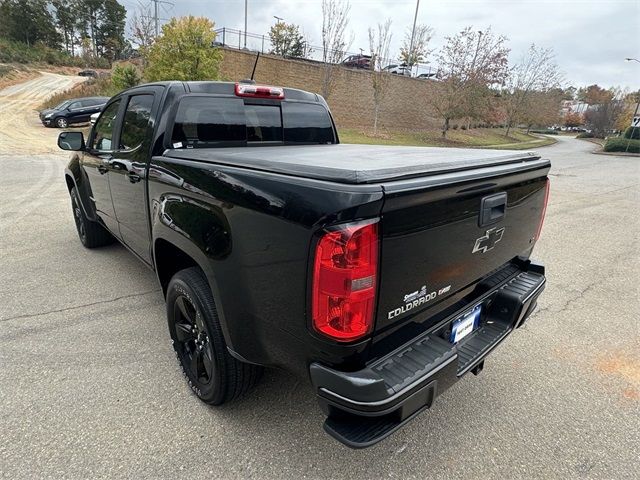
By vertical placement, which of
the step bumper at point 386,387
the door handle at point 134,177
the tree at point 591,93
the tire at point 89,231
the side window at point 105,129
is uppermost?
the tree at point 591,93

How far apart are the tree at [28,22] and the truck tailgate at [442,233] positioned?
81.7 metres

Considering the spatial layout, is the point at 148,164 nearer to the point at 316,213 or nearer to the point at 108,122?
the point at 108,122

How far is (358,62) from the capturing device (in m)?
32.2

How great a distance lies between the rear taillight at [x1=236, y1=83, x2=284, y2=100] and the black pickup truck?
0.38 m

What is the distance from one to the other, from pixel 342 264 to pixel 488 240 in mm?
984

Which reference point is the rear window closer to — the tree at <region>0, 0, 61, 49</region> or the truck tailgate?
the truck tailgate

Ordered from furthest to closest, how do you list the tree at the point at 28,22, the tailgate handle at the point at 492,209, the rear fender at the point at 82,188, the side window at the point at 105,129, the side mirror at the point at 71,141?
the tree at the point at 28,22
the rear fender at the point at 82,188
the side mirror at the point at 71,141
the side window at the point at 105,129
the tailgate handle at the point at 492,209

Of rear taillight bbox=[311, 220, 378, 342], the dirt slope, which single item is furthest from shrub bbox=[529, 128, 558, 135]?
rear taillight bbox=[311, 220, 378, 342]

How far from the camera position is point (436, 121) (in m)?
36.3

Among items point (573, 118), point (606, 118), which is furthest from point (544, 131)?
point (573, 118)

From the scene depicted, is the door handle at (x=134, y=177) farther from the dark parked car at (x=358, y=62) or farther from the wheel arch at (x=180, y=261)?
the dark parked car at (x=358, y=62)

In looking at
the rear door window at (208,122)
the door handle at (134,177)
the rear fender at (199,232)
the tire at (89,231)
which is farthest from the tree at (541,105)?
the rear fender at (199,232)

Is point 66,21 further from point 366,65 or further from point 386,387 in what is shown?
point 386,387

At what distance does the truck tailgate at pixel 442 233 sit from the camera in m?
1.54
